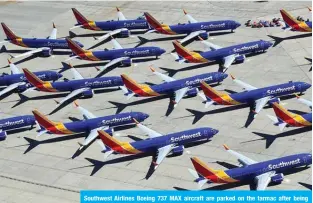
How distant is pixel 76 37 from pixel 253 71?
48.1 m

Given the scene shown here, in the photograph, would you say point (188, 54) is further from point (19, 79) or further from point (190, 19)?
point (19, 79)

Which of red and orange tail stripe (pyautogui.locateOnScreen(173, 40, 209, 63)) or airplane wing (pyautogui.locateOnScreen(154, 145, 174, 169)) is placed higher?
red and orange tail stripe (pyautogui.locateOnScreen(173, 40, 209, 63))

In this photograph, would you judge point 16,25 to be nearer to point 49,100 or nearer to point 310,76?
point 49,100

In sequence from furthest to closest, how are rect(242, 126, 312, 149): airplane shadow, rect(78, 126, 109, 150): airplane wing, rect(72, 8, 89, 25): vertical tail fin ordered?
rect(72, 8, 89, 25): vertical tail fin, rect(78, 126, 109, 150): airplane wing, rect(242, 126, 312, 149): airplane shadow

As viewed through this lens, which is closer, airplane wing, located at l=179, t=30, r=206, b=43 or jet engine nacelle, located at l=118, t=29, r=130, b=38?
airplane wing, located at l=179, t=30, r=206, b=43

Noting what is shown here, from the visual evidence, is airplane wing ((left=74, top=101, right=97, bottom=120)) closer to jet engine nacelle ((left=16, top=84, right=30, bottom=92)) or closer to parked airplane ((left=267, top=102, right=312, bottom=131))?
jet engine nacelle ((left=16, top=84, right=30, bottom=92))

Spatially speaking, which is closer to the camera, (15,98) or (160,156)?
(160,156)

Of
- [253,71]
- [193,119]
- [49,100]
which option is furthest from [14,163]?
[253,71]

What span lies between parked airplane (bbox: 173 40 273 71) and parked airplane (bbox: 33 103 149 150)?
80.3 ft

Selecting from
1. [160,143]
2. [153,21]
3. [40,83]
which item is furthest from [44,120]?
[153,21]

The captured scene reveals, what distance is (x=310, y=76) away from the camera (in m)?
146

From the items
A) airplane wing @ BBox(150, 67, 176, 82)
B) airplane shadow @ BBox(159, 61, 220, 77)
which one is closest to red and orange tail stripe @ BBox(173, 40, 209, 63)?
airplane shadow @ BBox(159, 61, 220, 77)

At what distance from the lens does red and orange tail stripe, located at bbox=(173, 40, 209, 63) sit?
15249 cm

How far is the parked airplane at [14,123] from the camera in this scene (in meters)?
133
